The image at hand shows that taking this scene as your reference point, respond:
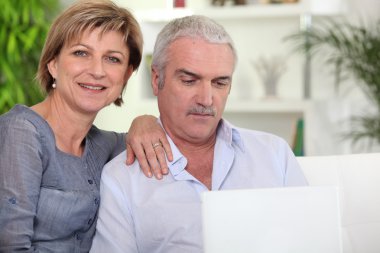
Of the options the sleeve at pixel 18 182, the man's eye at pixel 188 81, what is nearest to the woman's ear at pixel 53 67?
the sleeve at pixel 18 182

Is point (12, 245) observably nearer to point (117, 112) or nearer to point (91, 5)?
point (91, 5)

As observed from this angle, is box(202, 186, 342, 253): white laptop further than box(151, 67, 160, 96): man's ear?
No

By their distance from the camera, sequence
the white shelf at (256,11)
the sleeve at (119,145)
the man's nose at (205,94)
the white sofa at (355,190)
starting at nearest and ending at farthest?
1. the man's nose at (205,94)
2. the white sofa at (355,190)
3. the sleeve at (119,145)
4. the white shelf at (256,11)

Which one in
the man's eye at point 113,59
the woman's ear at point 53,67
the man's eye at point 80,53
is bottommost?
the woman's ear at point 53,67

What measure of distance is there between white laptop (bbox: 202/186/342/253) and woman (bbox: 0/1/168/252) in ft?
2.10

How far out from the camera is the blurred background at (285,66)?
4.20 meters

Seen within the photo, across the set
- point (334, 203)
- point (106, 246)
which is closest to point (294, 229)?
point (334, 203)

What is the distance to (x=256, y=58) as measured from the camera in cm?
476

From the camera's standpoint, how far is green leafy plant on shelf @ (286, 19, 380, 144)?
13.2 ft

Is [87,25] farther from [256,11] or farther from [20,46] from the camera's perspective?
[20,46]

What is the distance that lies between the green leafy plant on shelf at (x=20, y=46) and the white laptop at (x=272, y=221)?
360 centimetres

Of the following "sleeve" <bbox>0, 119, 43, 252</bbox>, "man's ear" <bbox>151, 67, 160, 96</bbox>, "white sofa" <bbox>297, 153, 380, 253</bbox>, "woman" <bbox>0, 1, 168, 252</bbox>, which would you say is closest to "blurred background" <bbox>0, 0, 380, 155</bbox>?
"white sofa" <bbox>297, 153, 380, 253</bbox>

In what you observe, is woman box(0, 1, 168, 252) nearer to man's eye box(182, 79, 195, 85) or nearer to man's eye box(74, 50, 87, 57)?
man's eye box(74, 50, 87, 57)

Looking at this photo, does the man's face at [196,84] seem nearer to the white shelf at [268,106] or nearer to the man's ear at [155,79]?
the man's ear at [155,79]
